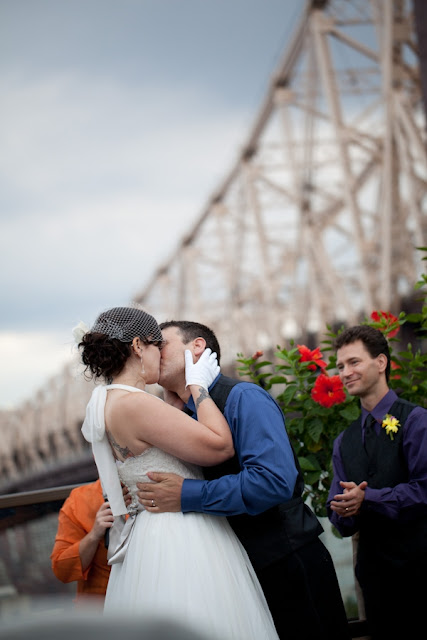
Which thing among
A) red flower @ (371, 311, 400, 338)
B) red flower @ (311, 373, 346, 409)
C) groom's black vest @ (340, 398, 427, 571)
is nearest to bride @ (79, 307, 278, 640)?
groom's black vest @ (340, 398, 427, 571)

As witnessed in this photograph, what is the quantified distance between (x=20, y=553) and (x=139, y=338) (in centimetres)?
220

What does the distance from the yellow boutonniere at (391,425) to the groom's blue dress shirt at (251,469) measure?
654mm

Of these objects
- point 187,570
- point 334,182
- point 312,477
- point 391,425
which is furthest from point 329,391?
point 334,182

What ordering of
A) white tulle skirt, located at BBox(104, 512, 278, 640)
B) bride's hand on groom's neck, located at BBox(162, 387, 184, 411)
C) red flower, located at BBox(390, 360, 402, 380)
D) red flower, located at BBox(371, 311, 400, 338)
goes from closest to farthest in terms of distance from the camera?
1. white tulle skirt, located at BBox(104, 512, 278, 640)
2. bride's hand on groom's neck, located at BBox(162, 387, 184, 411)
3. red flower, located at BBox(371, 311, 400, 338)
4. red flower, located at BBox(390, 360, 402, 380)

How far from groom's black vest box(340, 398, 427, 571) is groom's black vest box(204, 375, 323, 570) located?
45 centimetres

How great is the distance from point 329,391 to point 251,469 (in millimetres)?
1404

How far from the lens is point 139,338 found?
2771mm

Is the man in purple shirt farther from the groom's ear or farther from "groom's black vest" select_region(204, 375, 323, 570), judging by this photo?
the groom's ear

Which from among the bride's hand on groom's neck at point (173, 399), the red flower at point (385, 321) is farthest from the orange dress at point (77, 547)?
the red flower at point (385, 321)

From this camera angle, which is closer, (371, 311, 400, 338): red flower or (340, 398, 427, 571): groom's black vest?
(340, 398, 427, 571): groom's black vest

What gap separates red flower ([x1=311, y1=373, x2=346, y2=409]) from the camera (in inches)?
151

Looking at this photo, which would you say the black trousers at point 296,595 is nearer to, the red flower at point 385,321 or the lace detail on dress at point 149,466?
the lace detail on dress at point 149,466

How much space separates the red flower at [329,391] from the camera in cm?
384

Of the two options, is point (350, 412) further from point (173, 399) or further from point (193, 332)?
point (193, 332)
